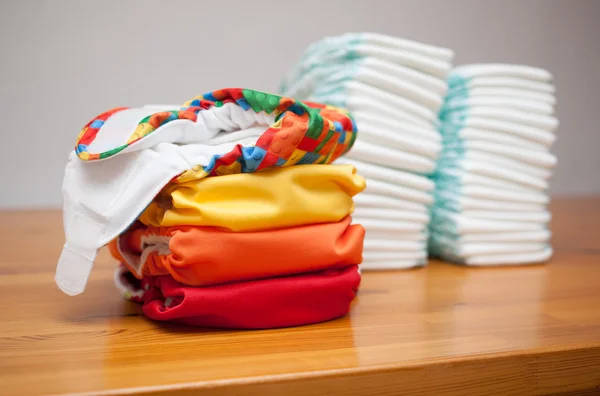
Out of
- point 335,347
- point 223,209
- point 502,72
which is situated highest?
point 502,72

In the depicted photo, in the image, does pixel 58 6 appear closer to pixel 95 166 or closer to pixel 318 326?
pixel 95 166

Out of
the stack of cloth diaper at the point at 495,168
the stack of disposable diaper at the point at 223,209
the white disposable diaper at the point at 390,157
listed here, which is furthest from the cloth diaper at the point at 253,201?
the stack of cloth diaper at the point at 495,168

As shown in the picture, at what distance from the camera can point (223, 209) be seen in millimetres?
788

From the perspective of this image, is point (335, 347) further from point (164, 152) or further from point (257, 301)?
point (164, 152)

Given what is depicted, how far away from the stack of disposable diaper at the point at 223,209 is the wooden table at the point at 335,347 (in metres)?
0.05

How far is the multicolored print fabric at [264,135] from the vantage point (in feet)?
2.60

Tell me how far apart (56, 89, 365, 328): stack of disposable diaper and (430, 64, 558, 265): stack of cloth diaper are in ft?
1.76

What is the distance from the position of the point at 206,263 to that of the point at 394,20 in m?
1.94

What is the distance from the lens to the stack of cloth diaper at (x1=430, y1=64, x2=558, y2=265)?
135 cm

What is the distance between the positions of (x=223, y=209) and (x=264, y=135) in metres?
0.11

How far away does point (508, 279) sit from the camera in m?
1.22

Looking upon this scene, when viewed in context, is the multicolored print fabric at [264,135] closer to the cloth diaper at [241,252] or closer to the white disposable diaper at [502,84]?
the cloth diaper at [241,252]

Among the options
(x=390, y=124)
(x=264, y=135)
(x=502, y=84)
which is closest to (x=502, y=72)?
(x=502, y=84)

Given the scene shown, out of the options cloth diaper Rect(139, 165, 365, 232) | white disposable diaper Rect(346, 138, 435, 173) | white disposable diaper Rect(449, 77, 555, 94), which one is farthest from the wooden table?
white disposable diaper Rect(449, 77, 555, 94)
